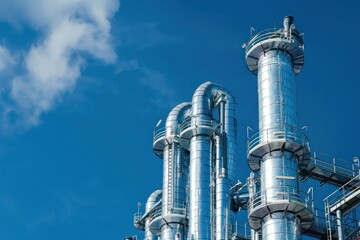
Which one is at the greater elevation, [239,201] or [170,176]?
[170,176]

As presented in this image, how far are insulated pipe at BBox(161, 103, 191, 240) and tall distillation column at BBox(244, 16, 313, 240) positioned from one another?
988 cm

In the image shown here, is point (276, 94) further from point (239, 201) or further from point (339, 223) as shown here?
point (239, 201)

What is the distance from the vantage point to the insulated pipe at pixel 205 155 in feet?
166

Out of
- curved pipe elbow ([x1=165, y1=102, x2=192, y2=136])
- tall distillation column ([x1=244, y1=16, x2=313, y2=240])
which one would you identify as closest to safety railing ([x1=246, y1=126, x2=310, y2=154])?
tall distillation column ([x1=244, y1=16, x2=313, y2=240])

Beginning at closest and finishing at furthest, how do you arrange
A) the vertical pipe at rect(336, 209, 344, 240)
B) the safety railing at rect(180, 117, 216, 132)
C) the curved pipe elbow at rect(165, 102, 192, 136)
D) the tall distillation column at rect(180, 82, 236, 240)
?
the vertical pipe at rect(336, 209, 344, 240) < the tall distillation column at rect(180, 82, 236, 240) < the safety railing at rect(180, 117, 216, 132) < the curved pipe elbow at rect(165, 102, 192, 136)

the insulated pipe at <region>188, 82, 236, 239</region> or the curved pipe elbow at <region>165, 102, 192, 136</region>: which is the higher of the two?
the curved pipe elbow at <region>165, 102, 192, 136</region>

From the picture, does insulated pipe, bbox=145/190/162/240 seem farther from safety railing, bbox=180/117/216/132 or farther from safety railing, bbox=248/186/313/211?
safety railing, bbox=248/186/313/211

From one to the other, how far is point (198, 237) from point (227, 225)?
1.83 meters

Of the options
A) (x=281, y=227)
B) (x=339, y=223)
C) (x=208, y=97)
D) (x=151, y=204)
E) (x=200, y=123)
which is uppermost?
(x=208, y=97)

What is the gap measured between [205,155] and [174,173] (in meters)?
3.76

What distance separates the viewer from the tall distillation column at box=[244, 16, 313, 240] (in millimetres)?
42625

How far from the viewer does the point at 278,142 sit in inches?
1731

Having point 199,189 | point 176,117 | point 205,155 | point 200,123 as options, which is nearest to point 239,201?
point 199,189

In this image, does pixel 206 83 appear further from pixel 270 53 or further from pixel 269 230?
pixel 269 230
